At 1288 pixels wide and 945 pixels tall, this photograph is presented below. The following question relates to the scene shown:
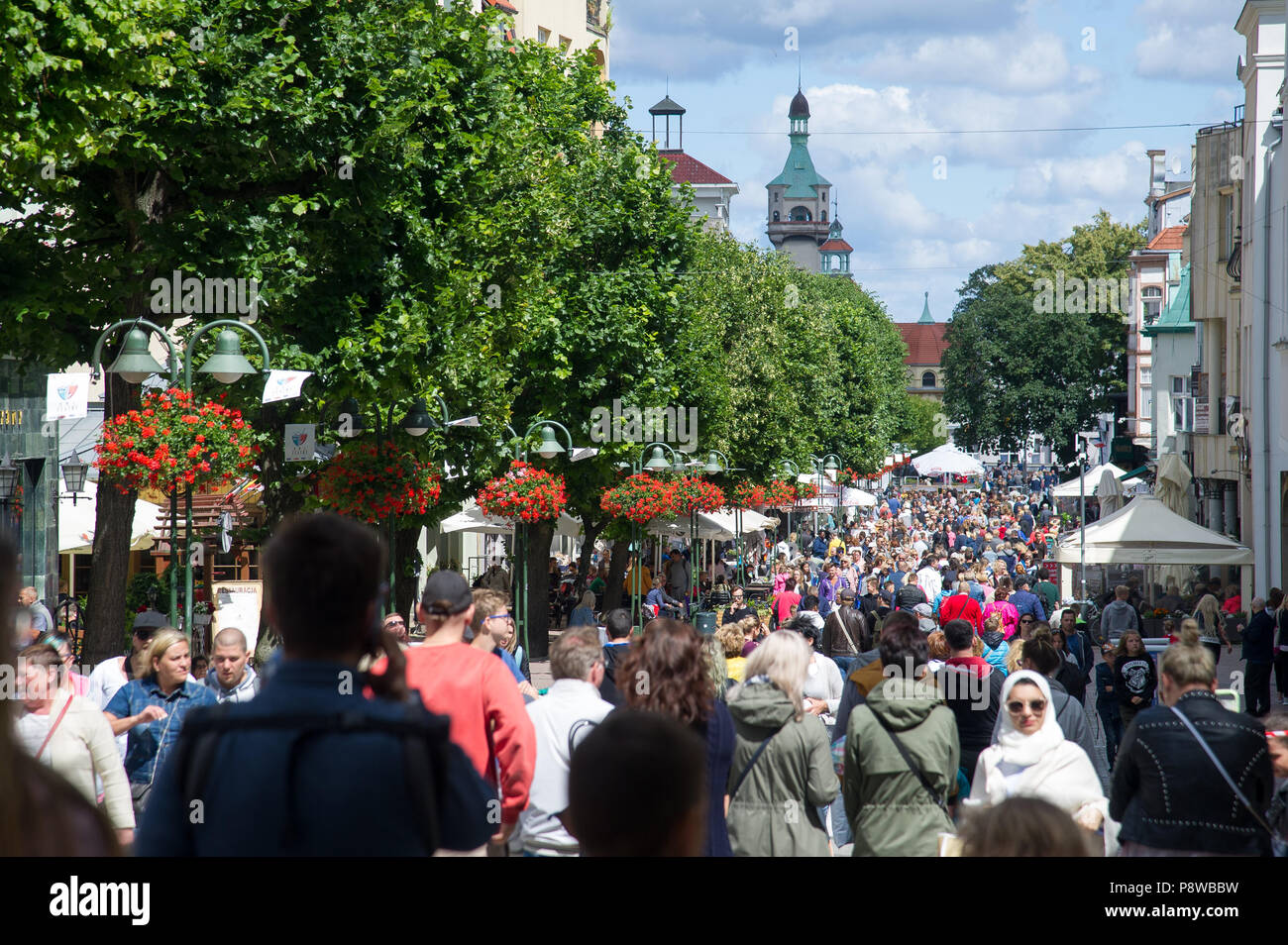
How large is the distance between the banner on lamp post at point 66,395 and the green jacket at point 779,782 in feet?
29.5

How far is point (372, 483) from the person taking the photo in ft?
56.3

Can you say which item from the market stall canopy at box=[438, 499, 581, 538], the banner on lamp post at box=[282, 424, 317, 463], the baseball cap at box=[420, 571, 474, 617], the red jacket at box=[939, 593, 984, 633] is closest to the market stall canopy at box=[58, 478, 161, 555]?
the market stall canopy at box=[438, 499, 581, 538]

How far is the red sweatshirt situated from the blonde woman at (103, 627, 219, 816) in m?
2.98

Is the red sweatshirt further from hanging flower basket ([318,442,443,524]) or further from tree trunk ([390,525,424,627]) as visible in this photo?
tree trunk ([390,525,424,627])

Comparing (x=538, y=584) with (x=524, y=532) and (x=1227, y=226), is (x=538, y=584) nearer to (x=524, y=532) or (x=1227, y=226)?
(x=524, y=532)

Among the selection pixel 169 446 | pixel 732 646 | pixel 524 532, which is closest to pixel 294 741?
Result: pixel 732 646

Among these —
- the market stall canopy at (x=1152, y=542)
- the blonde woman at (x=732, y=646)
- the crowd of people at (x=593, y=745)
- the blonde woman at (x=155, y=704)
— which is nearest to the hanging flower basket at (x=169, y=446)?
the crowd of people at (x=593, y=745)

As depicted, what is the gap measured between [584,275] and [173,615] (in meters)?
18.5

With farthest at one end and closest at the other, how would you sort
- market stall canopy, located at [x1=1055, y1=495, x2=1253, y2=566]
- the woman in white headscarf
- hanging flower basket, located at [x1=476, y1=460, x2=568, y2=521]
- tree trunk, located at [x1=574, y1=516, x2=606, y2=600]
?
1. tree trunk, located at [x1=574, y1=516, x2=606, y2=600]
2. hanging flower basket, located at [x1=476, y1=460, x2=568, y2=521]
3. market stall canopy, located at [x1=1055, y1=495, x2=1253, y2=566]
4. the woman in white headscarf

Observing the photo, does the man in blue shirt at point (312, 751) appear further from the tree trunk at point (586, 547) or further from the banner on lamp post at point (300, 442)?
the tree trunk at point (586, 547)

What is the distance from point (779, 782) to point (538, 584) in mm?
24447

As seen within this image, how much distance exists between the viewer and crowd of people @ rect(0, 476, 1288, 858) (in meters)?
2.90

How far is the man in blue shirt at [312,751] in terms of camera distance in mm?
2900

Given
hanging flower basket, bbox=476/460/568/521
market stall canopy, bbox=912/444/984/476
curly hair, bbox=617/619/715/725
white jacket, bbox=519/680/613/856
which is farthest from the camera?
market stall canopy, bbox=912/444/984/476
